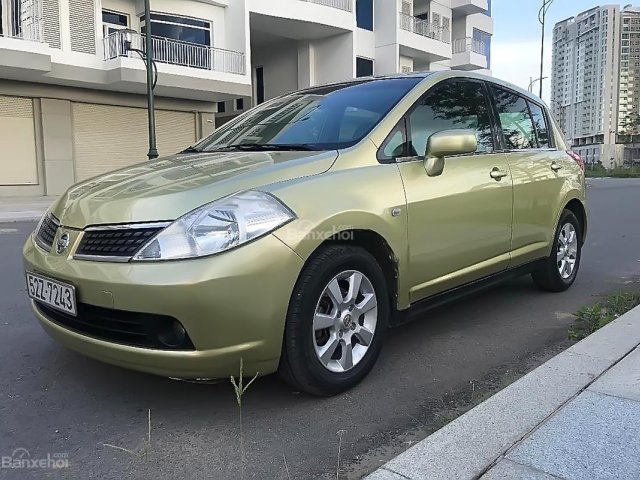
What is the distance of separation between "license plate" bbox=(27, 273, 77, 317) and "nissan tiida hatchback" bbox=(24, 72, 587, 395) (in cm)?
1

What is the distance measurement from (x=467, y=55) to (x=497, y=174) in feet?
107

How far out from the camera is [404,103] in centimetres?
350

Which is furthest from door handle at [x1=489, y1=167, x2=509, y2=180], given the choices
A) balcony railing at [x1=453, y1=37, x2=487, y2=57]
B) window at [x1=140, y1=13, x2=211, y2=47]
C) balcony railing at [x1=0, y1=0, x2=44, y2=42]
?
balcony railing at [x1=453, y1=37, x2=487, y2=57]

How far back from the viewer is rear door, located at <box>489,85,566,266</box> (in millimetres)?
4289

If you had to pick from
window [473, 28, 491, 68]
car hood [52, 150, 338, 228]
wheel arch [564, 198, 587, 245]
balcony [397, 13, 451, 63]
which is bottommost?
wheel arch [564, 198, 587, 245]

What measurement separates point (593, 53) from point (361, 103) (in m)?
69.5

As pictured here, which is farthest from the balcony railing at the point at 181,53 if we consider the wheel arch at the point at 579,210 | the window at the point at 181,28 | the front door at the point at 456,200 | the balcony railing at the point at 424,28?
the front door at the point at 456,200

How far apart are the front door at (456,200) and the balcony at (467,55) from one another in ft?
106

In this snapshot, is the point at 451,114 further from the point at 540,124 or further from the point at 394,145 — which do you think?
Result: the point at 540,124

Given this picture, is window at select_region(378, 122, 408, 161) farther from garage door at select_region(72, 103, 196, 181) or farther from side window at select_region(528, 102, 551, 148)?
garage door at select_region(72, 103, 196, 181)

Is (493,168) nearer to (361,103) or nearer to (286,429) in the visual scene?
(361,103)

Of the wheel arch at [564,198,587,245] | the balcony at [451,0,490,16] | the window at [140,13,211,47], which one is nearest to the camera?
the wheel arch at [564,198,587,245]

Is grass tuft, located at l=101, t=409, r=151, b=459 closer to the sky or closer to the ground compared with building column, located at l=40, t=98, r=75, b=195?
closer to the ground

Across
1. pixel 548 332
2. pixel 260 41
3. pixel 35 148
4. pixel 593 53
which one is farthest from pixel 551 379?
pixel 593 53
